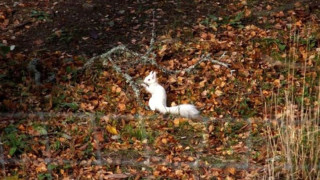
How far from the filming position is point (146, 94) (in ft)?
22.4

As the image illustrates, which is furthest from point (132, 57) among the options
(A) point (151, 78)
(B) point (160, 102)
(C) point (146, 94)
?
(B) point (160, 102)

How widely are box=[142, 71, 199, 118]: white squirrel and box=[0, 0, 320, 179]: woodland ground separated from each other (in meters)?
0.08

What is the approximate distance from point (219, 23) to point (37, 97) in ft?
9.16

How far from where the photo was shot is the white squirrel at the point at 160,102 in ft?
20.1

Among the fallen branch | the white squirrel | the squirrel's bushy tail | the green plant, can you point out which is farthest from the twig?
the squirrel's bushy tail

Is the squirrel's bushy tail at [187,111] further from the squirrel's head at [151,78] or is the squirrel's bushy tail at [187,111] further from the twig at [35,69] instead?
the twig at [35,69]

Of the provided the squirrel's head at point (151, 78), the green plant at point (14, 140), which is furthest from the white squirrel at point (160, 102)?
the green plant at point (14, 140)

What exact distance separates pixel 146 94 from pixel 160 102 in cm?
59

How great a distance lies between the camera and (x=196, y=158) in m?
5.64

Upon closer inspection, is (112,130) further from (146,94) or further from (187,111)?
(146,94)

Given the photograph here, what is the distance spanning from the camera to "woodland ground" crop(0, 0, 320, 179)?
5.57m

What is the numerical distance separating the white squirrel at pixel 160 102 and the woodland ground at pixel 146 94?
0.26 ft

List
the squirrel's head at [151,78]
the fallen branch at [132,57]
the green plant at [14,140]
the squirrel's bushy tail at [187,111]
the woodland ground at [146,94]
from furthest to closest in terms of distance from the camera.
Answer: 1. the fallen branch at [132,57]
2. the squirrel's head at [151,78]
3. the squirrel's bushy tail at [187,111]
4. the green plant at [14,140]
5. the woodland ground at [146,94]

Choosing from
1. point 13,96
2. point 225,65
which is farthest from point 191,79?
point 13,96
